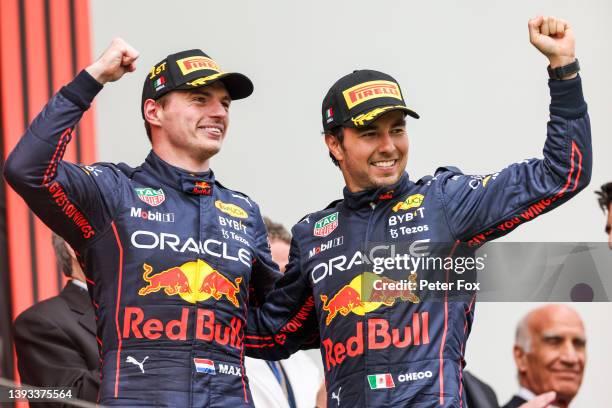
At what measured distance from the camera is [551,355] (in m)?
3.76

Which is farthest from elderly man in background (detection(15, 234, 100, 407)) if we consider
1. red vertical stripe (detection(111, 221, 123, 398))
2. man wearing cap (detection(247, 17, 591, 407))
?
man wearing cap (detection(247, 17, 591, 407))

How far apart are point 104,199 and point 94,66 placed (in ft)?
1.27

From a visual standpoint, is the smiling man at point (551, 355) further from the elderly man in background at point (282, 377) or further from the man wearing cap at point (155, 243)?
the elderly man in background at point (282, 377)

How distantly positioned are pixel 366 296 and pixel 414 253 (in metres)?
0.19

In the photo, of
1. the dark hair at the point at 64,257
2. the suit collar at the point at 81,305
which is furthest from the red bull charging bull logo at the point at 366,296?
the dark hair at the point at 64,257

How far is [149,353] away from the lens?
347 centimetres

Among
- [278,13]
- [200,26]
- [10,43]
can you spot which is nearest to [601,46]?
[278,13]

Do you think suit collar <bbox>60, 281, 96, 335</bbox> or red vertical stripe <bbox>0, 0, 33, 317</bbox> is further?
red vertical stripe <bbox>0, 0, 33, 317</bbox>

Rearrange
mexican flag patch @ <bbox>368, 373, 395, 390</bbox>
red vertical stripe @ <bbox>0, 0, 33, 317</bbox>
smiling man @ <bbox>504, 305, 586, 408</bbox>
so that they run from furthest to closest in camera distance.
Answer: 1. red vertical stripe @ <bbox>0, 0, 33, 317</bbox>
2. smiling man @ <bbox>504, 305, 586, 408</bbox>
3. mexican flag patch @ <bbox>368, 373, 395, 390</bbox>

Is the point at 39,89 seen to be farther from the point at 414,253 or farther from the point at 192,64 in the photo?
the point at 414,253

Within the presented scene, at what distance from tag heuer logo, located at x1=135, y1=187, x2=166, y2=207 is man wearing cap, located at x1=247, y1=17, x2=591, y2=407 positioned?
17.2 inches

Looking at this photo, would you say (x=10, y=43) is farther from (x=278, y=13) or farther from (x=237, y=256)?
(x=237, y=256)

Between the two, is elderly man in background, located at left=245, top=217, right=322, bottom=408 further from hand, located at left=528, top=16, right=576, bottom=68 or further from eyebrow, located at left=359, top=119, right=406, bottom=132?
hand, located at left=528, top=16, right=576, bottom=68

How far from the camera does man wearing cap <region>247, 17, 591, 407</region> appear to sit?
3.32 metres
